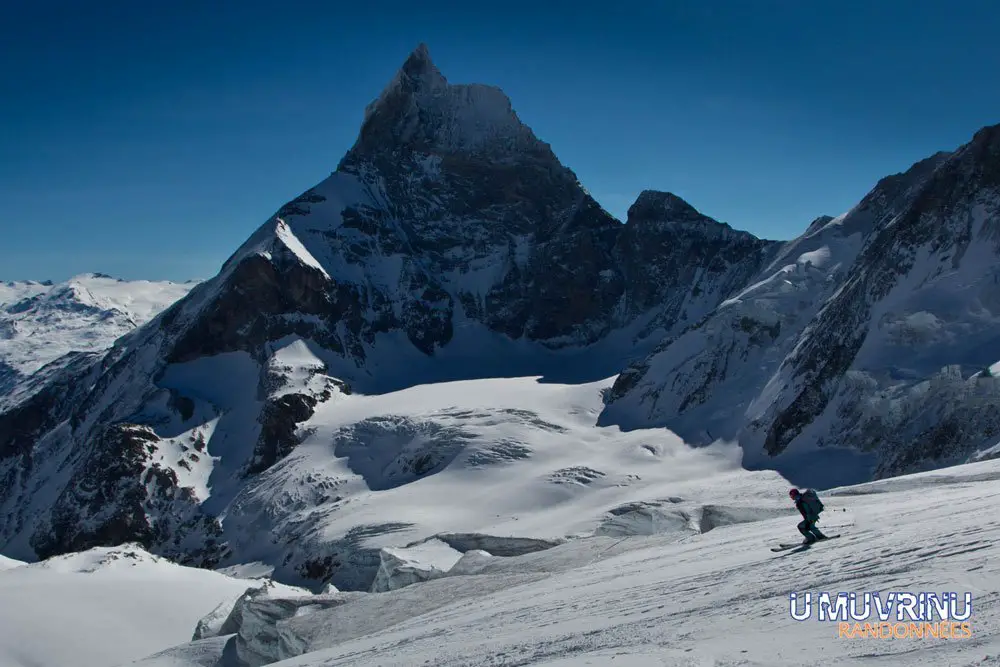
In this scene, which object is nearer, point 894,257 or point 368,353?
point 894,257

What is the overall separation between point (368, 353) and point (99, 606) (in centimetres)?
7100

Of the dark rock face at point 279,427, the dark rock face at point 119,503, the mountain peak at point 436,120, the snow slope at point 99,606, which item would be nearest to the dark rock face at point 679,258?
the mountain peak at point 436,120

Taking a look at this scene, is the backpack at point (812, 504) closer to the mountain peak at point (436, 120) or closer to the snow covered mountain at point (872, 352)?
the snow covered mountain at point (872, 352)

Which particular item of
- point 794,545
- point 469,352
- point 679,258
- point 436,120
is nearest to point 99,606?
point 794,545

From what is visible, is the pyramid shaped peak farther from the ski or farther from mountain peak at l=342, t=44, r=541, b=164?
the ski

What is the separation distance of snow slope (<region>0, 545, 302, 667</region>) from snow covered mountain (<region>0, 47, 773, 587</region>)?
58.2ft

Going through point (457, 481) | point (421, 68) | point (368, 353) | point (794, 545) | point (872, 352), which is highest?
point (421, 68)

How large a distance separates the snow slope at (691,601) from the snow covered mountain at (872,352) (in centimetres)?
2256

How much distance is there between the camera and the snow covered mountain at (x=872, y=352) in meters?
48.0

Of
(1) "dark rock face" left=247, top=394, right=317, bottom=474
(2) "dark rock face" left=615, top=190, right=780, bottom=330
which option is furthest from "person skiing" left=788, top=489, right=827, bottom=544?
(2) "dark rock face" left=615, top=190, right=780, bottom=330

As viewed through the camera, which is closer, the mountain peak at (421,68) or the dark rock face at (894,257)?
the dark rock face at (894,257)

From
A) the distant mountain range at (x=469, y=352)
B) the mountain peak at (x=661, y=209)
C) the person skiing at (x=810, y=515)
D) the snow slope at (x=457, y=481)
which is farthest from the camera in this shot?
the mountain peak at (x=661, y=209)

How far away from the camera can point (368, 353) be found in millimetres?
104500

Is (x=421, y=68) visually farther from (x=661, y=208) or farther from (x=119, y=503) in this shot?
(x=119, y=503)
